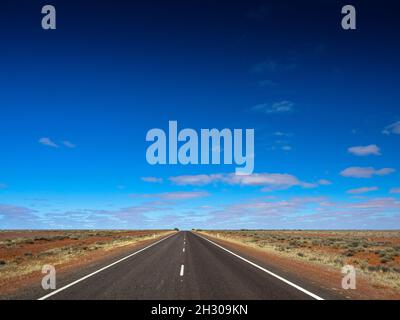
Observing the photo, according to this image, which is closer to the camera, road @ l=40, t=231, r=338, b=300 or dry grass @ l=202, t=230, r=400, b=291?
road @ l=40, t=231, r=338, b=300

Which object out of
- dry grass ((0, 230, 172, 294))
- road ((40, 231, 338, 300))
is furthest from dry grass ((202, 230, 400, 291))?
dry grass ((0, 230, 172, 294))

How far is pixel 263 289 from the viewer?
10.7 m

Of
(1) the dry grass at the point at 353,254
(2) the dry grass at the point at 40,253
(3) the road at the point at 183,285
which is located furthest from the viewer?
(1) the dry grass at the point at 353,254

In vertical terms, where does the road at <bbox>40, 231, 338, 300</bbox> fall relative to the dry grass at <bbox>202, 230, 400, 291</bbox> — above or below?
above

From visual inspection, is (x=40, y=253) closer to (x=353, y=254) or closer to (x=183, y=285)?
(x=183, y=285)

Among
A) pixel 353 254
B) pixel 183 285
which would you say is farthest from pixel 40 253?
pixel 353 254

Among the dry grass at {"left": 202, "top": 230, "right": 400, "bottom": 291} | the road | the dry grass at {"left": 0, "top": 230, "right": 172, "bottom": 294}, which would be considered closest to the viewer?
the road

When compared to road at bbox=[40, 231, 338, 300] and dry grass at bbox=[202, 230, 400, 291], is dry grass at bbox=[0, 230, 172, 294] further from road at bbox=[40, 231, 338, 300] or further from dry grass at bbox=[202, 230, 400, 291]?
dry grass at bbox=[202, 230, 400, 291]

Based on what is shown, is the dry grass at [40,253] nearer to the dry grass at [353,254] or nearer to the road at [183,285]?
the road at [183,285]

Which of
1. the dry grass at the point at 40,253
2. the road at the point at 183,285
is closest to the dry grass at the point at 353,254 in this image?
the road at the point at 183,285
